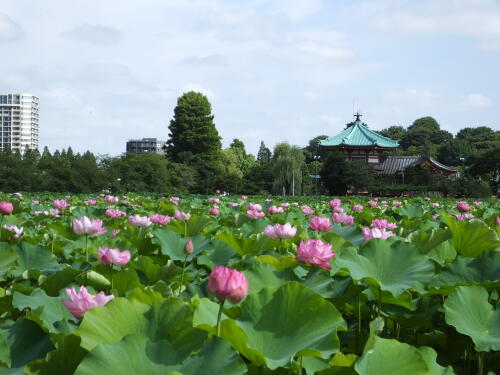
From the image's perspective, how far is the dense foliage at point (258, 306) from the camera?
0.80m

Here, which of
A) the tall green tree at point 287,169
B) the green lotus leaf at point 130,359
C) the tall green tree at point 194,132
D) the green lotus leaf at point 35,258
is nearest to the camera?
the green lotus leaf at point 130,359

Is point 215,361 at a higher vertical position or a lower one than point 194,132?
lower

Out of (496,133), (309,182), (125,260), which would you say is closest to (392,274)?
(125,260)

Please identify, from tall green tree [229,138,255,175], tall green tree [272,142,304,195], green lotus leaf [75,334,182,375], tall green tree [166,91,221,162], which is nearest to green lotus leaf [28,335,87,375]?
green lotus leaf [75,334,182,375]

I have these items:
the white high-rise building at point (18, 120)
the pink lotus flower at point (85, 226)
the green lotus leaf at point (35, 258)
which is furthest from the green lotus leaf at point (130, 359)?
the white high-rise building at point (18, 120)

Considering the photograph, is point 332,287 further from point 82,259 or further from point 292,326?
point 82,259

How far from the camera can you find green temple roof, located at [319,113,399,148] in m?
45.1

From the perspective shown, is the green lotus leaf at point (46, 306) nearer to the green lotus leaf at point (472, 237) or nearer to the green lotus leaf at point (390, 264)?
the green lotus leaf at point (390, 264)

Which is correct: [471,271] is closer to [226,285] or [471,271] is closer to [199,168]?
[226,285]

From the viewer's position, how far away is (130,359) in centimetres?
73

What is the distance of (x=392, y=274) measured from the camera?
1.44m

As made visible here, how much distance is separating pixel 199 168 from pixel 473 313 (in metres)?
39.7

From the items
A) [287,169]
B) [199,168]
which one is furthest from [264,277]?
[199,168]

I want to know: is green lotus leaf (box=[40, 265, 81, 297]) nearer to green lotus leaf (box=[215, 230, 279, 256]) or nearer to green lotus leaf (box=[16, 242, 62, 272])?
green lotus leaf (box=[16, 242, 62, 272])
